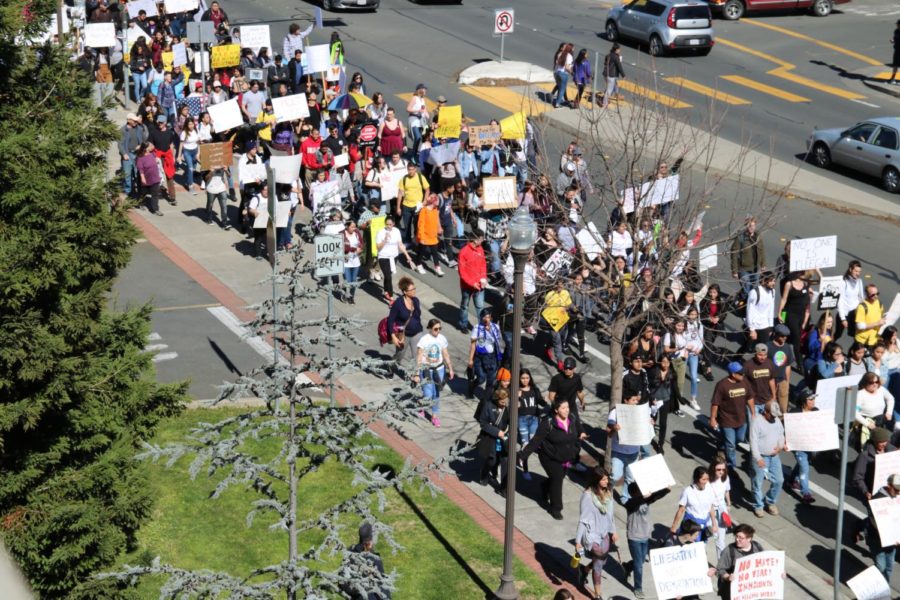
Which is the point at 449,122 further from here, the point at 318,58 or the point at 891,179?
the point at 891,179

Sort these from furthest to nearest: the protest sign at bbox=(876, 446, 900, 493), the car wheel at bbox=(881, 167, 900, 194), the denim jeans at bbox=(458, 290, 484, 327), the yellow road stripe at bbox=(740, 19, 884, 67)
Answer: the yellow road stripe at bbox=(740, 19, 884, 67) → the car wheel at bbox=(881, 167, 900, 194) → the denim jeans at bbox=(458, 290, 484, 327) → the protest sign at bbox=(876, 446, 900, 493)

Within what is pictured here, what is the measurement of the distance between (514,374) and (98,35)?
881 inches

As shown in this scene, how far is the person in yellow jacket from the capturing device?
22.3m

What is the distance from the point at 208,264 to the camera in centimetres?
2345

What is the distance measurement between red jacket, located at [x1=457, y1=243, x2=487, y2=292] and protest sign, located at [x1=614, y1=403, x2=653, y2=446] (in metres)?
5.07

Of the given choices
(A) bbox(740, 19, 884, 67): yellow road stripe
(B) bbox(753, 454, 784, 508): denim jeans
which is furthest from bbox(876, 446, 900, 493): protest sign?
(A) bbox(740, 19, 884, 67): yellow road stripe

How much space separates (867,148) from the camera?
28.8 m

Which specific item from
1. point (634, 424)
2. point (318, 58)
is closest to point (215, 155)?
point (318, 58)

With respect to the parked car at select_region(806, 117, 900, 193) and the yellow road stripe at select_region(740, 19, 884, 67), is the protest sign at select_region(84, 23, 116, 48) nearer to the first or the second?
the parked car at select_region(806, 117, 900, 193)

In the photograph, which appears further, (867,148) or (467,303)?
(867,148)

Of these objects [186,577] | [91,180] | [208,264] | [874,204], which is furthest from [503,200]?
[186,577]

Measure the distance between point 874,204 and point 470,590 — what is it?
1666 cm

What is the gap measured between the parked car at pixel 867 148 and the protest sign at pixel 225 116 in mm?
12326

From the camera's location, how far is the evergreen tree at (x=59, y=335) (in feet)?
36.8
